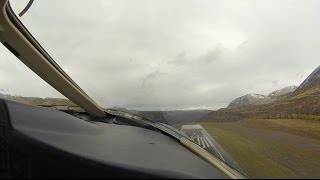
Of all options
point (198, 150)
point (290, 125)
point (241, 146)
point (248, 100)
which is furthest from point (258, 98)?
point (198, 150)

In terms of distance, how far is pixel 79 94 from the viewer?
344cm

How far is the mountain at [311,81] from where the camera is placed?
13.9 ft

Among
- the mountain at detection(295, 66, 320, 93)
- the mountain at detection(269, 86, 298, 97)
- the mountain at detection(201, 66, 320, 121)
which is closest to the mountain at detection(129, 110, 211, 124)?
the mountain at detection(201, 66, 320, 121)

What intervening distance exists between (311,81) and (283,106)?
38cm

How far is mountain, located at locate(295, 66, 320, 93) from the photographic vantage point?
4.23 m

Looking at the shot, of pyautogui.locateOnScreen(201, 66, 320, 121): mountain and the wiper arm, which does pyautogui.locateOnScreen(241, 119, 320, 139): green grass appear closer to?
pyautogui.locateOnScreen(201, 66, 320, 121): mountain

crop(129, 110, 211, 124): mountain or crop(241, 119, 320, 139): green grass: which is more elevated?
crop(129, 110, 211, 124): mountain

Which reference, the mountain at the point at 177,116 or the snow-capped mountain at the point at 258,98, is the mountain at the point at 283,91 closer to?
the snow-capped mountain at the point at 258,98

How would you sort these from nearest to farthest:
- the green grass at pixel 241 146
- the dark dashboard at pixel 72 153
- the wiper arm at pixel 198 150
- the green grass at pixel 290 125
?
the dark dashboard at pixel 72 153
the wiper arm at pixel 198 150
the green grass at pixel 241 146
the green grass at pixel 290 125

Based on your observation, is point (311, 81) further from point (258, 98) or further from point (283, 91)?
point (258, 98)

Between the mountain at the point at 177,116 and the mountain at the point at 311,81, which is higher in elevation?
the mountain at the point at 311,81

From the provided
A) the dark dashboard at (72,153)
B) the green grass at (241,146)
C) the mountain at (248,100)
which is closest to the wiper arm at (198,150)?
the dark dashboard at (72,153)

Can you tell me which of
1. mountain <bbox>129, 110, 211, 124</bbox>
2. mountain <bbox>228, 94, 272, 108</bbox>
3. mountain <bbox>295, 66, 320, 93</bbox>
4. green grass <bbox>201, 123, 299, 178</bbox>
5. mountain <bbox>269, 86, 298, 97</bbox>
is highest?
mountain <bbox>295, 66, 320, 93</bbox>

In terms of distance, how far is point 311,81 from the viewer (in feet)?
14.0
